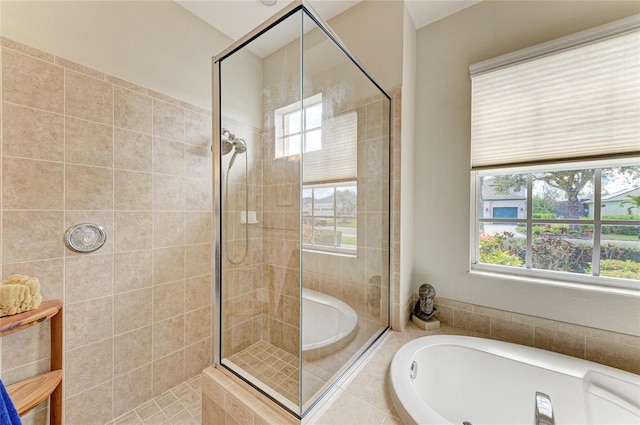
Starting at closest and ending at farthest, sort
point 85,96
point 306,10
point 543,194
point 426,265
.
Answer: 1. point 306,10
2. point 85,96
3. point 543,194
4. point 426,265

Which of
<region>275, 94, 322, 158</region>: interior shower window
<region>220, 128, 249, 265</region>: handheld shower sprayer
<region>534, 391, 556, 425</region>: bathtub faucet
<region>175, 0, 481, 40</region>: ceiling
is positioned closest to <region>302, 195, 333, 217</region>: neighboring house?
<region>275, 94, 322, 158</region>: interior shower window

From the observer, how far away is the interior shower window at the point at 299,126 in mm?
1104

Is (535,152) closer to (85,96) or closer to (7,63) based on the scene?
(85,96)

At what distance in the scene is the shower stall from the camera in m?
1.06

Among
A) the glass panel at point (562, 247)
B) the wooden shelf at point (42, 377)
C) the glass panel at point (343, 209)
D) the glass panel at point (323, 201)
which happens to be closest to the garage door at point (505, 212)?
the glass panel at point (562, 247)

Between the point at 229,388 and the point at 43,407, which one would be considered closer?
the point at 229,388

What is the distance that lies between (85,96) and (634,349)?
3069 millimetres

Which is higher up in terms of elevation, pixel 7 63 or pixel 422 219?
pixel 7 63

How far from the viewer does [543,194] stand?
1428 mm

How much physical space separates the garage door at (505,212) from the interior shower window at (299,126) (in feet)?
4.13

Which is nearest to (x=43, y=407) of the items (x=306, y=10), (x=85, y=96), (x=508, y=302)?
(x=85, y=96)

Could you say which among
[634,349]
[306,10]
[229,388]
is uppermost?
[306,10]

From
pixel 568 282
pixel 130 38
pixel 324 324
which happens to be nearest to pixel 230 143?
pixel 130 38

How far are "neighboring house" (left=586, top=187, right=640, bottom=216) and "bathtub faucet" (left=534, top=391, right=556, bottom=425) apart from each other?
99cm
